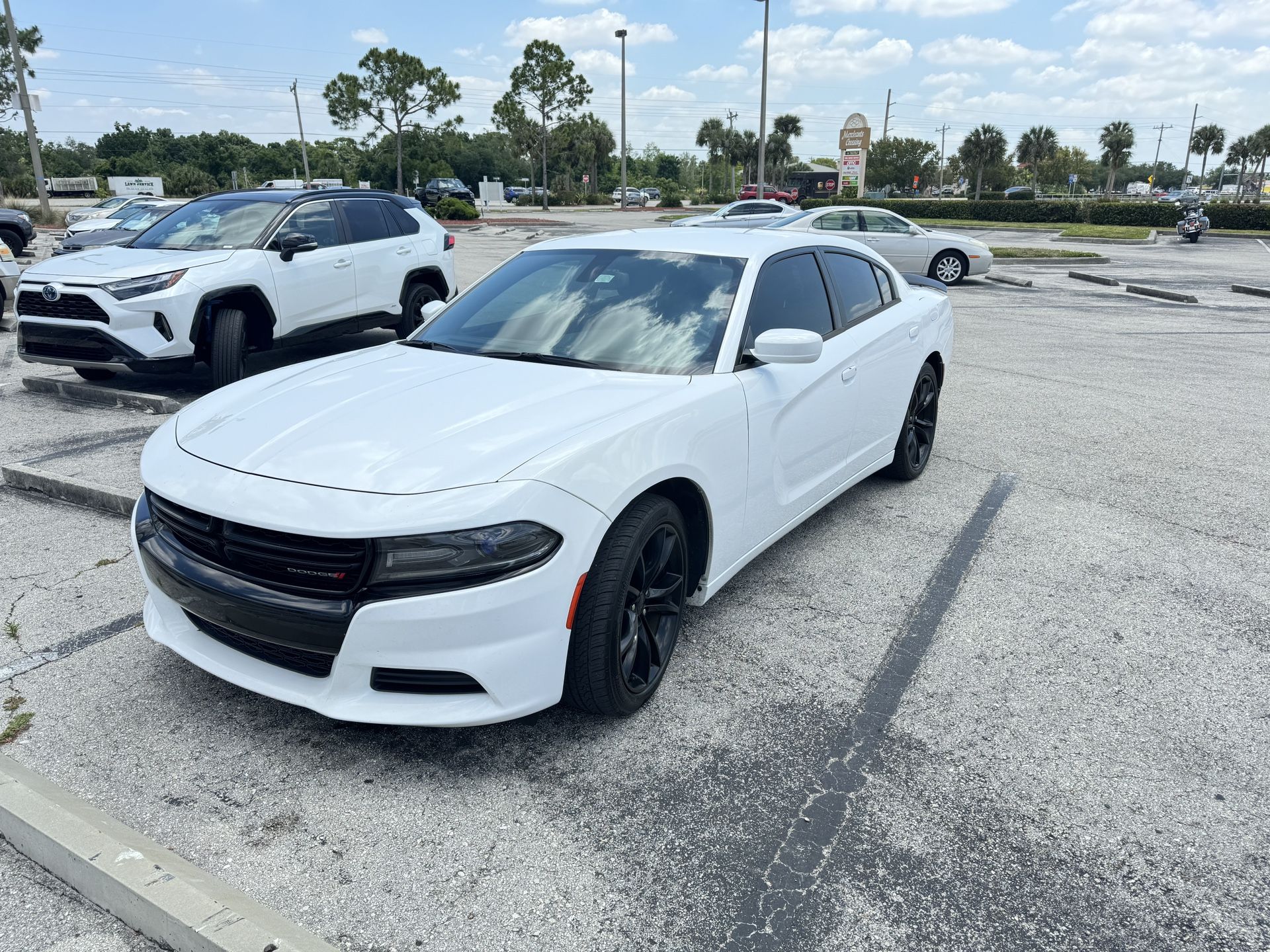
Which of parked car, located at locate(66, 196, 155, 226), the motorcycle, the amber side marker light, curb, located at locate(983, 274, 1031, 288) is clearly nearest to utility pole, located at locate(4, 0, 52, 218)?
parked car, located at locate(66, 196, 155, 226)

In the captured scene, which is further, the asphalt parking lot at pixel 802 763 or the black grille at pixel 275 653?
the black grille at pixel 275 653

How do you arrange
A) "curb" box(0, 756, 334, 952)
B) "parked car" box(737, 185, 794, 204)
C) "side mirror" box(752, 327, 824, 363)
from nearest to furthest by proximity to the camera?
"curb" box(0, 756, 334, 952) → "side mirror" box(752, 327, 824, 363) → "parked car" box(737, 185, 794, 204)

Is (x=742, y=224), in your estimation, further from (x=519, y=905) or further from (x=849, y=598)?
(x=519, y=905)

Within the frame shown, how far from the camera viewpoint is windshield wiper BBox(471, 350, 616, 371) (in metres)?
3.67

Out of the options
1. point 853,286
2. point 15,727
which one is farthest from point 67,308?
point 853,286

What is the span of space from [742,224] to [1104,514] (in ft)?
46.8

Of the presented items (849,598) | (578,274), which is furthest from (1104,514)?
(578,274)

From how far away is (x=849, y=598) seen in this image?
164 inches

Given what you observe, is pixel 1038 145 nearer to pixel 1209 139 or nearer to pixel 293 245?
pixel 1209 139

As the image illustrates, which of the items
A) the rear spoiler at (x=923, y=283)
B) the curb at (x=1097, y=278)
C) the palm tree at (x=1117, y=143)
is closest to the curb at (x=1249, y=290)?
the curb at (x=1097, y=278)

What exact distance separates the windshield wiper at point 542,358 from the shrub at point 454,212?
37.5 metres

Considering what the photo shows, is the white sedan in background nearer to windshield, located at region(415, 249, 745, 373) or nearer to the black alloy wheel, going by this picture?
the black alloy wheel

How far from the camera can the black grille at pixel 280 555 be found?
102 inches

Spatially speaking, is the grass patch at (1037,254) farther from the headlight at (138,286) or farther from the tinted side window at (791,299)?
the headlight at (138,286)
